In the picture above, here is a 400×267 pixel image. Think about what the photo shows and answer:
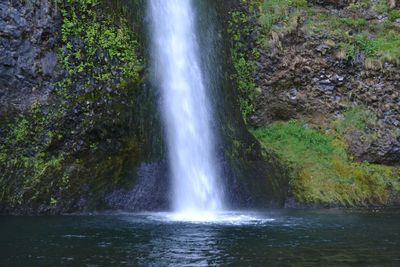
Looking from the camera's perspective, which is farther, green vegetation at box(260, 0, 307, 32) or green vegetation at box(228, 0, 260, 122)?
green vegetation at box(260, 0, 307, 32)

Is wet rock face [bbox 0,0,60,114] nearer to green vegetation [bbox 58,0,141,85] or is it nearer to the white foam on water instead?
green vegetation [bbox 58,0,141,85]

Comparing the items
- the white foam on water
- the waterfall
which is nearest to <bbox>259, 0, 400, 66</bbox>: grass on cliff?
the waterfall

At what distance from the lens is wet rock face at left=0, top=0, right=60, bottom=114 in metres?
10.7

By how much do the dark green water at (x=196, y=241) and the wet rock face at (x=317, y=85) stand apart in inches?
261

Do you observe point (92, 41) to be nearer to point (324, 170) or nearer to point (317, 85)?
point (324, 170)

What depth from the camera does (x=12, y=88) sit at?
1067cm

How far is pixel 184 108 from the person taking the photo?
12359mm

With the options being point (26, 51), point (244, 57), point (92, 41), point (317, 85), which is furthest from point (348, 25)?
point (26, 51)

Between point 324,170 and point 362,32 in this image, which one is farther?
point 362,32

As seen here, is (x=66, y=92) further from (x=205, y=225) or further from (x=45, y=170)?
(x=205, y=225)

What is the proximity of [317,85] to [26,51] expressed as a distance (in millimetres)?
9353

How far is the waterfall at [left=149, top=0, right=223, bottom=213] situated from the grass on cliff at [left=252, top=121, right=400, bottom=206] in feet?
7.72

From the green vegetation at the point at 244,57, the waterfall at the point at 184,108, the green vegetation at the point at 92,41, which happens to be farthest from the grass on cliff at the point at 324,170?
the green vegetation at the point at 92,41

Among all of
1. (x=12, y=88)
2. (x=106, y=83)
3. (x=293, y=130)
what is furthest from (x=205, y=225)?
(x=293, y=130)
